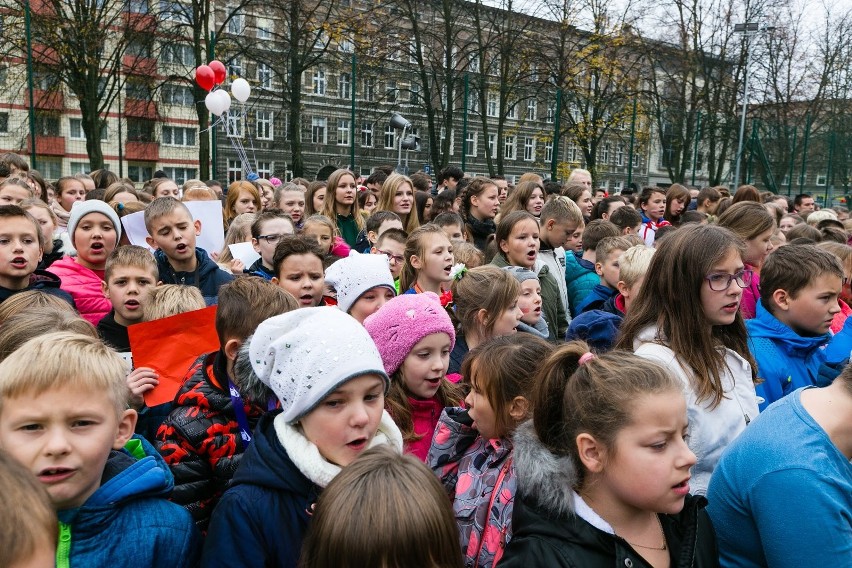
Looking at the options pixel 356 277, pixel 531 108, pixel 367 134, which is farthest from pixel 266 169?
pixel 356 277

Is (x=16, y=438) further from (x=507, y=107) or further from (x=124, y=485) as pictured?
(x=507, y=107)

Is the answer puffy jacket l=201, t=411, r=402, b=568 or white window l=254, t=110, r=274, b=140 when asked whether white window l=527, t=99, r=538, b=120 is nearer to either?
white window l=254, t=110, r=274, b=140

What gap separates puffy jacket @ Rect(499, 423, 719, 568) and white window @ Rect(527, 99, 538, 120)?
18.9m

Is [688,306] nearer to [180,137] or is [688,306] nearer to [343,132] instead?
[343,132]

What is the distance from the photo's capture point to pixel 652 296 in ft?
9.57

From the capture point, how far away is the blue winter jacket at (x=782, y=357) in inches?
136

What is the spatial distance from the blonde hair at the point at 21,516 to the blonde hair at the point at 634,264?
10.8ft

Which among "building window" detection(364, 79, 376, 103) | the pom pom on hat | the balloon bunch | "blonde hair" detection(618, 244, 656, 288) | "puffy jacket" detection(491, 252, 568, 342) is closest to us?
"blonde hair" detection(618, 244, 656, 288)

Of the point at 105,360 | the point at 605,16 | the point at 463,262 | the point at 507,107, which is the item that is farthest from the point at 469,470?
the point at 605,16

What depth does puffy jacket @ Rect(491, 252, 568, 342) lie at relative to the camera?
211 inches

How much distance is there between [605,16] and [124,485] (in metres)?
28.7

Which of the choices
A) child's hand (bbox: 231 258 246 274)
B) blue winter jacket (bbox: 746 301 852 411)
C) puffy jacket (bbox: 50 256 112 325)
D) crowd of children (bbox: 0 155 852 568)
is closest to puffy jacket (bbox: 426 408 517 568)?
crowd of children (bbox: 0 155 852 568)

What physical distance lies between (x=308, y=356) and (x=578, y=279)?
424 centimetres

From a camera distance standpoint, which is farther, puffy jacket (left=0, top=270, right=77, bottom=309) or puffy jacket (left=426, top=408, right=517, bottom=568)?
puffy jacket (left=0, top=270, right=77, bottom=309)
